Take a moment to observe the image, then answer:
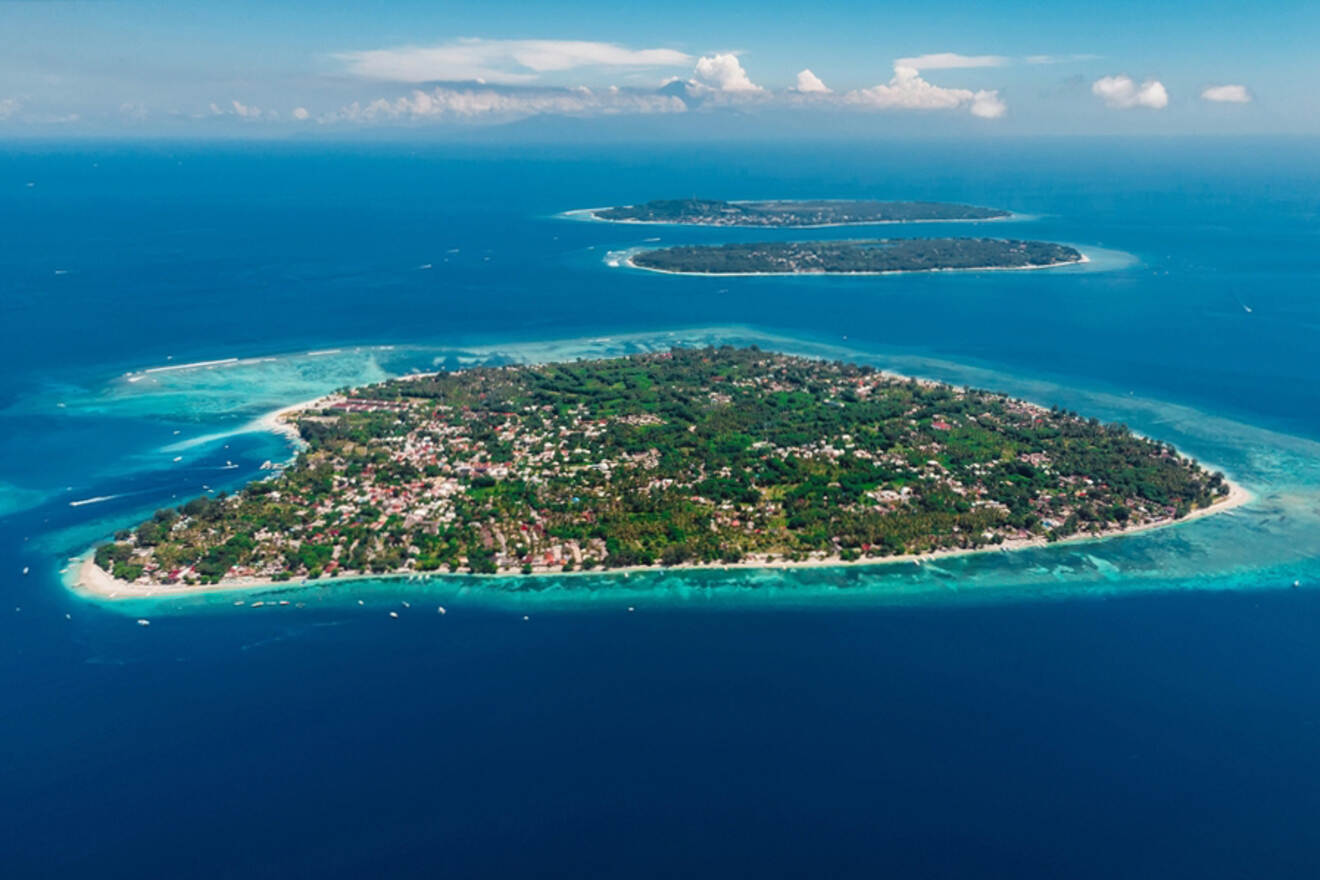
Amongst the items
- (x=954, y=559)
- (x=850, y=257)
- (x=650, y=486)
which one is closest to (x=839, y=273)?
(x=850, y=257)

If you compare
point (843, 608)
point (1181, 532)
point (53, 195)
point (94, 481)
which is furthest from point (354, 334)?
point (53, 195)

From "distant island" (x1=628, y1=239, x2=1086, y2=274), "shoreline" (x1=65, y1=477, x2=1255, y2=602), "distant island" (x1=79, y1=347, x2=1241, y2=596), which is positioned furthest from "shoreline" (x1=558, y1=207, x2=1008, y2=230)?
"shoreline" (x1=65, y1=477, x2=1255, y2=602)

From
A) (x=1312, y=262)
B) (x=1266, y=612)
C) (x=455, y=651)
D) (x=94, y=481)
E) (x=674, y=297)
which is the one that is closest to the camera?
(x=455, y=651)

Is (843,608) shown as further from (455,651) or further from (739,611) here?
(455,651)

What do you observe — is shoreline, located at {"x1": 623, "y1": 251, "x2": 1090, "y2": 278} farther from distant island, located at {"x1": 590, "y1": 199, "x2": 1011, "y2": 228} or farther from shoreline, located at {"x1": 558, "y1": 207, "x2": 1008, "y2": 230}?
distant island, located at {"x1": 590, "y1": 199, "x2": 1011, "y2": 228}

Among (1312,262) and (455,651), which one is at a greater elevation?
(1312,262)

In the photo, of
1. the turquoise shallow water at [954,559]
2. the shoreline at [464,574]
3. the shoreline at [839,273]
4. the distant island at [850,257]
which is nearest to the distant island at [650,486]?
the shoreline at [464,574]
